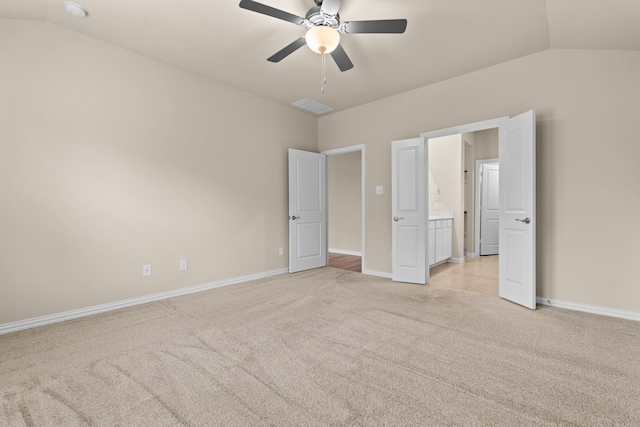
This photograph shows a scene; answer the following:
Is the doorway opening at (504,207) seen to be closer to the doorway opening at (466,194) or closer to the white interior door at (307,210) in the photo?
the doorway opening at (466,194)

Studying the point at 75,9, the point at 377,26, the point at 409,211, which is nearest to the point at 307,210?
the point at 409,211

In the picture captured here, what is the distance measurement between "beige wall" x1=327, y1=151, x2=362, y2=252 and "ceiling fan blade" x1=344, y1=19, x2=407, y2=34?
4.37 meters

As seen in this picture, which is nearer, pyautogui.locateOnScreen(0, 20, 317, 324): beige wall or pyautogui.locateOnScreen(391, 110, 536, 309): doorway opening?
pyautogui.locateOnScreen(0, 20, 317, 324): beige wall

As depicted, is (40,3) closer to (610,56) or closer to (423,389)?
(423,389)

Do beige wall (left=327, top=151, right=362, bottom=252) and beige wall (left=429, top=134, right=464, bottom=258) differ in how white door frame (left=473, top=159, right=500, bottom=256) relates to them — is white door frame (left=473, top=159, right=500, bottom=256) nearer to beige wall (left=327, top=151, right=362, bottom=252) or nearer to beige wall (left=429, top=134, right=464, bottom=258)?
beige wall (left=429, top=134, right=464, bottom=258)

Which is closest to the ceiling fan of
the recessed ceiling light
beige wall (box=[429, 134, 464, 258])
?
the recessed ceiling light

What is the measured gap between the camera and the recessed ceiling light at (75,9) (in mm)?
2398

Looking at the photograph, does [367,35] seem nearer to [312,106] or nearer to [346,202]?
[312,106]

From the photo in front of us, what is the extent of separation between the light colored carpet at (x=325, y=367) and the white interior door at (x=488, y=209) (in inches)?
140

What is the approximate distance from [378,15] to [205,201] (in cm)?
285

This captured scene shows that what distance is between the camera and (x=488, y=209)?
20.5ft

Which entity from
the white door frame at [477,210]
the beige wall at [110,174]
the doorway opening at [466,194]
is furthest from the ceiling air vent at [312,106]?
the white door frame at [477,210]

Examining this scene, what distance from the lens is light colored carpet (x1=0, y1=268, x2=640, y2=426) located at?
1463mm

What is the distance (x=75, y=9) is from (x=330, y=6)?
7.31ft
